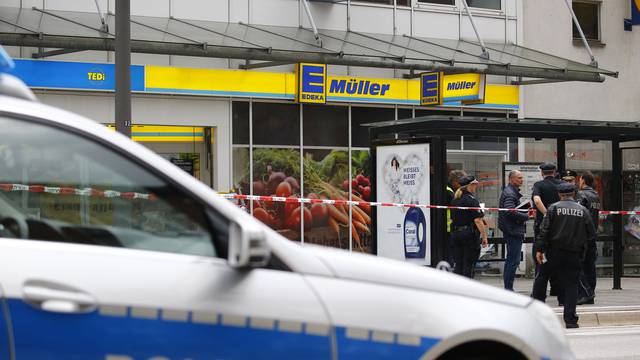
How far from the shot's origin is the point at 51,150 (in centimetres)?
400

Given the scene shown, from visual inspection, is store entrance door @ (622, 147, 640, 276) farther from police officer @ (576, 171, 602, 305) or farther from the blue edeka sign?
the blue edeka sign

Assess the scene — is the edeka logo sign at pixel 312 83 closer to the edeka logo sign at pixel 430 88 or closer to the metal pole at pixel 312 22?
the metal pole at pixel 312 22

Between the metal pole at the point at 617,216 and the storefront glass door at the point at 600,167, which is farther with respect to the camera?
the storefront glass door at the point at 600,167

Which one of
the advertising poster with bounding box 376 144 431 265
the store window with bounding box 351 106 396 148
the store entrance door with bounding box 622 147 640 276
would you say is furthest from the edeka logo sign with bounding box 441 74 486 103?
the advertising poster with bounding box 376 144 431 265

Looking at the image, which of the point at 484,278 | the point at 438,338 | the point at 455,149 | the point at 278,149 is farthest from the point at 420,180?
the point at 438,338

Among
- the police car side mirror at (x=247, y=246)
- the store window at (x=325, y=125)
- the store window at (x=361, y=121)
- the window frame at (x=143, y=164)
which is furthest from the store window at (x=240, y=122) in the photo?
the police car side mirror at (x=247, y=246)

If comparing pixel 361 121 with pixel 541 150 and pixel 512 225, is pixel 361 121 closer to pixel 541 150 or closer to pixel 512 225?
pixel 541 150

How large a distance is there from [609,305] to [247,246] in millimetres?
11624

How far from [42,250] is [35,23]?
15.0 meters

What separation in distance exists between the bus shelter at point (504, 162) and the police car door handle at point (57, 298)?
11.7m

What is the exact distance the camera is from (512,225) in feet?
48.9

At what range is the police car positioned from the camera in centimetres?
377

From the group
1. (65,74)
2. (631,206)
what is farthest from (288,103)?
(631,206)

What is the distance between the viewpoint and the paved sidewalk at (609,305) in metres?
13.4
